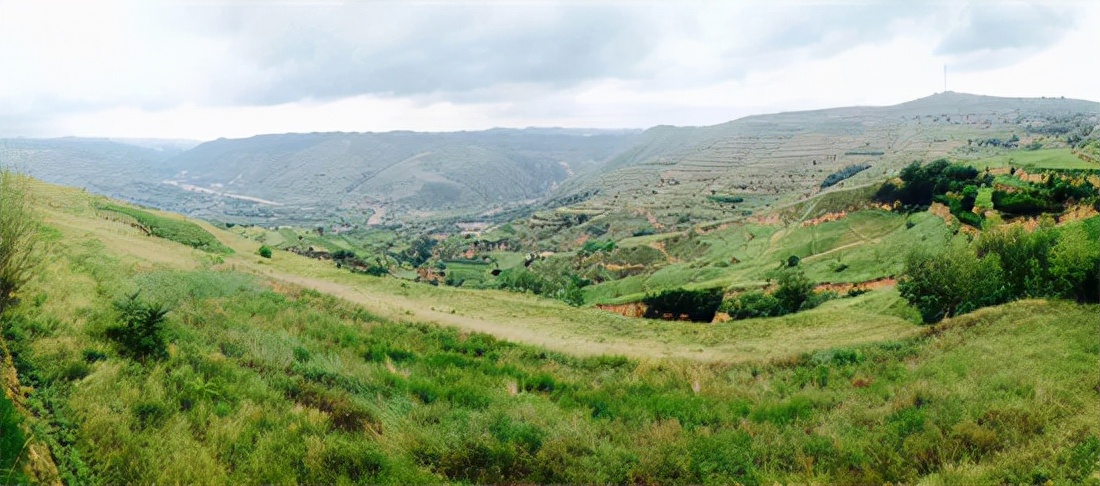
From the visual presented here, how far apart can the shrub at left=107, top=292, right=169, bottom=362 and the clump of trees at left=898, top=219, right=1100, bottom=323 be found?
2251 centimetres

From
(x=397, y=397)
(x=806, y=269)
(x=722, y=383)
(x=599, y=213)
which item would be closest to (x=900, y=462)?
(x=722, y=383)

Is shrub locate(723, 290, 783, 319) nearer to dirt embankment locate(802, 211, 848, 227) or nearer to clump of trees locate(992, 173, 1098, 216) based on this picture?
clump of trees locate(992, 173, 1098, 216)

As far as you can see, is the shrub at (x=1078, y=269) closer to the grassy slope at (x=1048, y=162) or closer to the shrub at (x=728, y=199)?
the grassy slope at (x=1048, y=162)

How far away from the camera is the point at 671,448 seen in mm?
6566

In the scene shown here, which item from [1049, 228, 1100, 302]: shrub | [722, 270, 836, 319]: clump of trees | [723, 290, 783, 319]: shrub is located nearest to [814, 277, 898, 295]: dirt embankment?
[722, 270, 836, 319]: clump of trees

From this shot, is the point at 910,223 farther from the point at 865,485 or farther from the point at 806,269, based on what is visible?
the point at 865,485

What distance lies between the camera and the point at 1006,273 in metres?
19.2

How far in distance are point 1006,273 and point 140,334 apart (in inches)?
1030

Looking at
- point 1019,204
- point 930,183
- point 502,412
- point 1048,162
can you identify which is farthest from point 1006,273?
point 1048,162

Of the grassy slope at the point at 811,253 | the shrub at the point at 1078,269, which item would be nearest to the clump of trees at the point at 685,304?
the grassy slope at the point at 811,253

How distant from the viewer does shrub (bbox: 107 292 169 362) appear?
762 cm

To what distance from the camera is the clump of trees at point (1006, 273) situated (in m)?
15.1

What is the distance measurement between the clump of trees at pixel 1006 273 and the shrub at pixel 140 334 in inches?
886

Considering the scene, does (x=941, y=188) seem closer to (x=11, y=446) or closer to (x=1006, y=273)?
(x=1006, y=273)
